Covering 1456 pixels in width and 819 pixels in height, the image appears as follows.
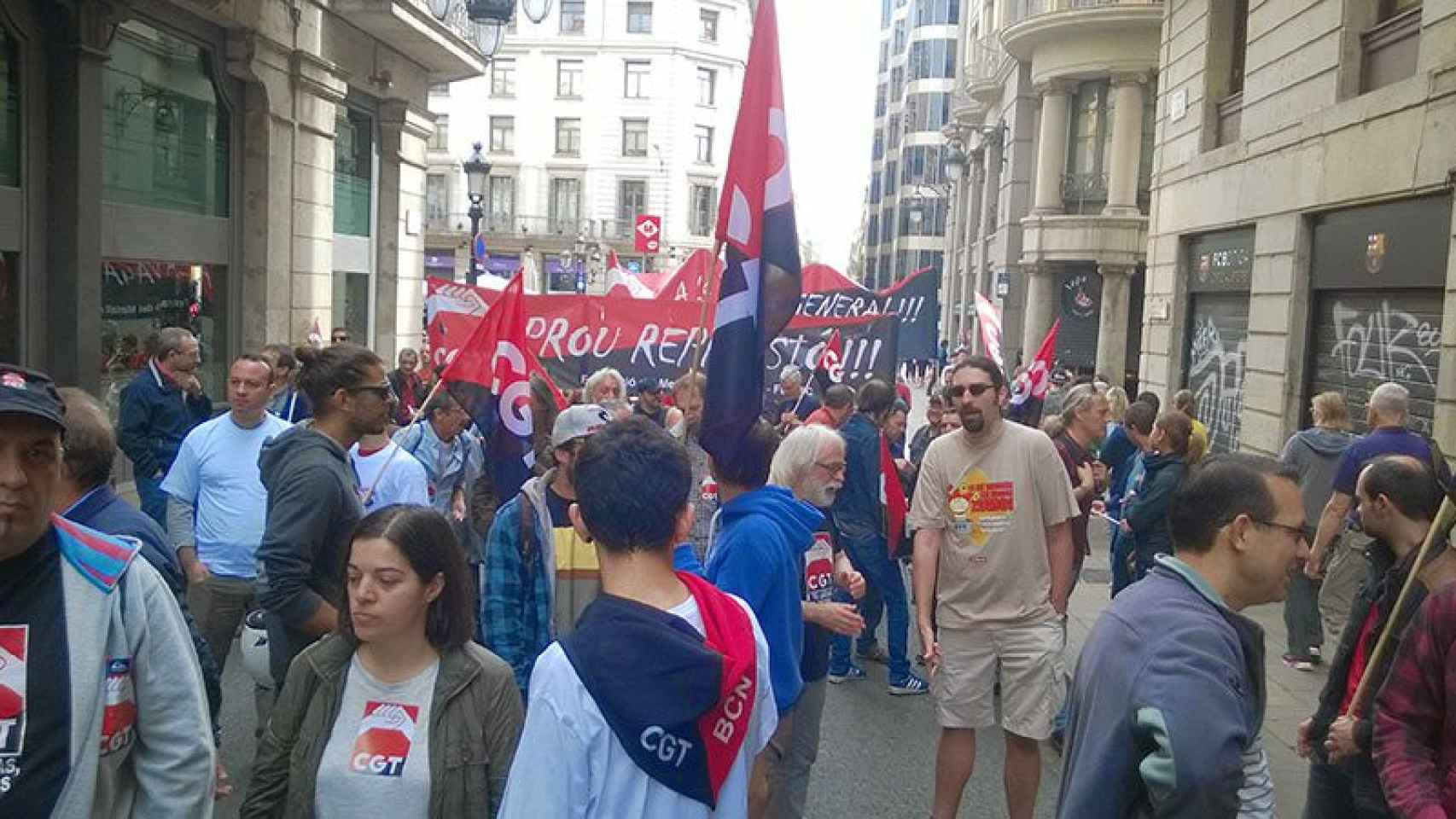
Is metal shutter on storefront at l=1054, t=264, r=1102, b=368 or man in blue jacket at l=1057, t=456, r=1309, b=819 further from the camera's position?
metal shutter on storefront at l=1054, t=264, r=1102, b=368

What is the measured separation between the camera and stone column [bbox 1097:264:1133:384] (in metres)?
25.9

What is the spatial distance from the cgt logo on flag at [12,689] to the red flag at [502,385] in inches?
138

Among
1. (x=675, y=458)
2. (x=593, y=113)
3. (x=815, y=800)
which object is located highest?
(x=593, y=113)

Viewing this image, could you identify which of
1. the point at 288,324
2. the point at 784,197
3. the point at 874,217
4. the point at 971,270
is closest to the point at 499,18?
the point at 288,324

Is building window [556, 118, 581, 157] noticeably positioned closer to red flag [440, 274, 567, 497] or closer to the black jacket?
red flag [440, 274, 567, 497]

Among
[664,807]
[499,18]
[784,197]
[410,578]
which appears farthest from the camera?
[499,18]

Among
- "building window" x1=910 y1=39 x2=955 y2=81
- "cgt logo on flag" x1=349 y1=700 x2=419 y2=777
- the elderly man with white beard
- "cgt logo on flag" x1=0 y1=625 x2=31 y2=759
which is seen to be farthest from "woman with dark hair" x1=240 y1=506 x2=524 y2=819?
"building window" x1=910 y1=39 x2=955 y2=81

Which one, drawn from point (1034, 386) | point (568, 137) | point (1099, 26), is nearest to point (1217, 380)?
point (1034, 386)

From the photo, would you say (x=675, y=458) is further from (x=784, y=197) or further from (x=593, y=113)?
(x=593, y=113)

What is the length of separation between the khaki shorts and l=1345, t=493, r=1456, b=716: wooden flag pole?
5.04 feet

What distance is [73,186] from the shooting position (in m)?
11.4

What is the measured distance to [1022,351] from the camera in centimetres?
3030

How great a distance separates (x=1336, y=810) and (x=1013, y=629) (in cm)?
151

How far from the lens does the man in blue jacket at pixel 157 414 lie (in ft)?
24.7
